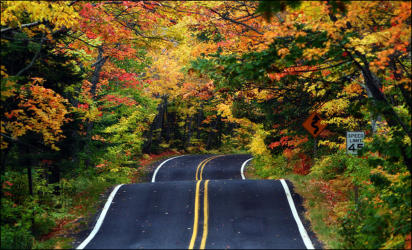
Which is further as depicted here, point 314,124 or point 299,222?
point 314,124

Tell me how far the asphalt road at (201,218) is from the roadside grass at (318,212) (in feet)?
1.38

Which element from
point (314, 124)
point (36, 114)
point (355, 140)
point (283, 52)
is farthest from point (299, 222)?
point (36, 114)

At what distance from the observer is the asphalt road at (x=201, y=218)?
10328mm

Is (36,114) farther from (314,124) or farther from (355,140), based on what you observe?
(355,140)

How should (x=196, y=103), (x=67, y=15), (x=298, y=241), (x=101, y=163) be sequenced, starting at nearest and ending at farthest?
(x=67, y=15), (x=298, y=241), (x=101, y=163), (x=196, y=103)

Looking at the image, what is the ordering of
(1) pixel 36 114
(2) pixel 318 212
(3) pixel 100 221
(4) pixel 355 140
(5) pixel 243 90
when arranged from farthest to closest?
1. (5) pixel 243 90
2. (2) pixel 318 212
3. (3) pixel 100 221
4. (4) pixel 355 140
5. (1) pixel 36 114

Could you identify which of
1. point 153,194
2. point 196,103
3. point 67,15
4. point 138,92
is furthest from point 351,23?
point 196,103

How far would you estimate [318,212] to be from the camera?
1277cm

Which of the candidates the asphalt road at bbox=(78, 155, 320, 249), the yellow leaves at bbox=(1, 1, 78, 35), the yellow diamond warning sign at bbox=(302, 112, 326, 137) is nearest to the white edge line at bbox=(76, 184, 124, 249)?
the asphalt road at bbox=(78, 155, 320, 249)

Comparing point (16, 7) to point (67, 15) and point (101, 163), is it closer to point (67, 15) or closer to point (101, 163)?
point (67, 15)

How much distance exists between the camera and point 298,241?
10344 millimetres

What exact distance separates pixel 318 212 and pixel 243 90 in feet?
17.8

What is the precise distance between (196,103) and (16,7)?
3147 cm

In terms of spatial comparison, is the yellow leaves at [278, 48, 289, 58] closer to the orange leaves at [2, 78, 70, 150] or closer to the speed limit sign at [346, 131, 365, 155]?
the speed limit sign at [346, 131, 365, 155]
